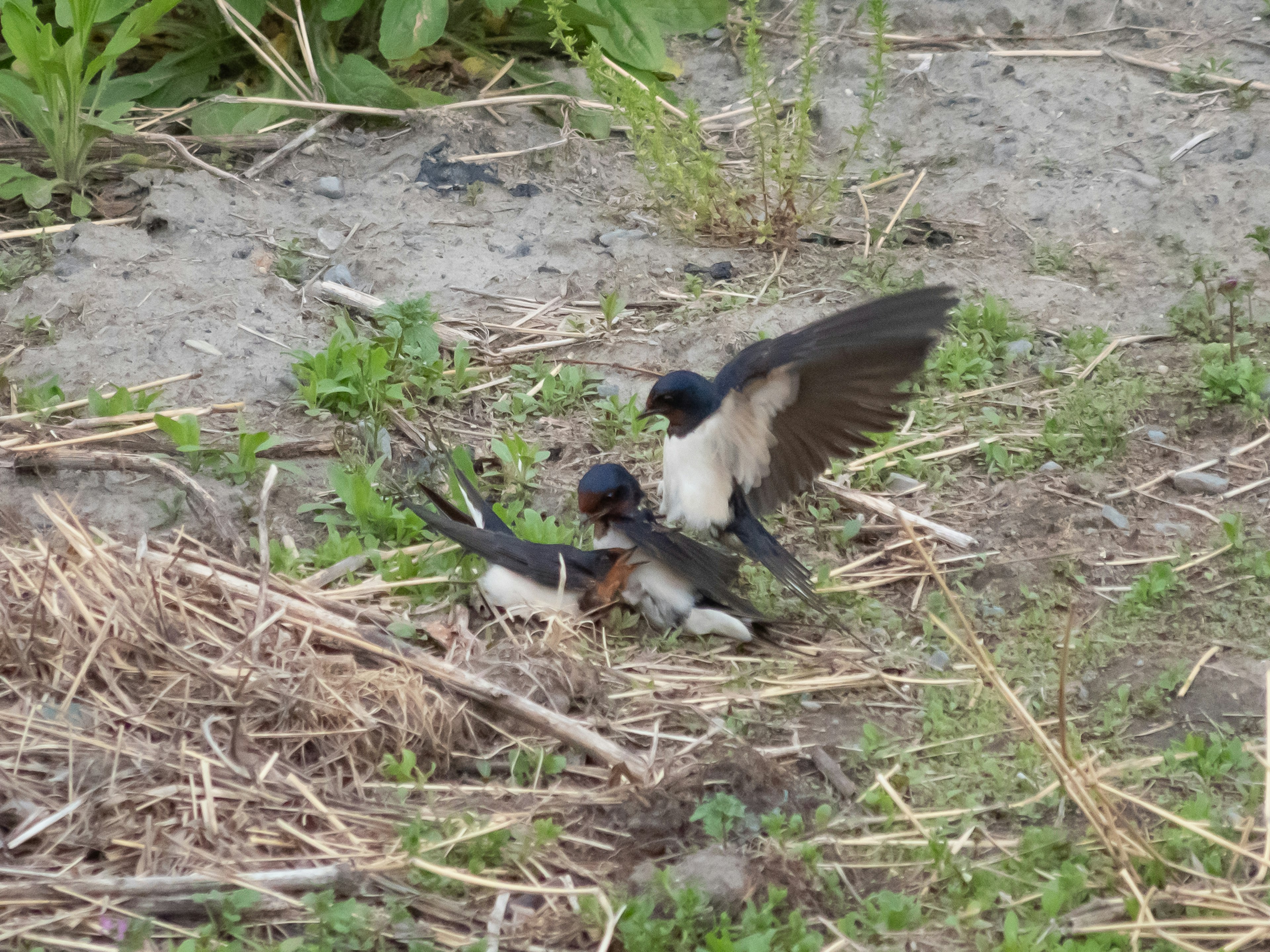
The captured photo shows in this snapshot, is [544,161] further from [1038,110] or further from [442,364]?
[1038,110]

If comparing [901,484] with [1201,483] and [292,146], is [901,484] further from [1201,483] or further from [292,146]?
[292,146]

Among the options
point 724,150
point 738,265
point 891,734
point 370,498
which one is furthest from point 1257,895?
point 724,150

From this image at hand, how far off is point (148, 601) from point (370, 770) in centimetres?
65

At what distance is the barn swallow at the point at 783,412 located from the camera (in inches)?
116

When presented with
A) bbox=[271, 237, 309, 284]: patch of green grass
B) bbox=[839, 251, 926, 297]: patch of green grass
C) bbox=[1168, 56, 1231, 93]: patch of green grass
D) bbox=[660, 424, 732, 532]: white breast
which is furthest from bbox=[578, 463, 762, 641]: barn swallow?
bbox=[1168, 56, 1231, 93]: patch of green grass

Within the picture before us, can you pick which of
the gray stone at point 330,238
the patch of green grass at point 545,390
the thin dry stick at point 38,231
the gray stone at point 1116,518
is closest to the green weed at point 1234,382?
the gray stone at point 1116,518

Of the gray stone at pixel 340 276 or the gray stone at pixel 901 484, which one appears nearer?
the gray stone at pixel 901 484

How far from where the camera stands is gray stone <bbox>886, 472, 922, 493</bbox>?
3.83m

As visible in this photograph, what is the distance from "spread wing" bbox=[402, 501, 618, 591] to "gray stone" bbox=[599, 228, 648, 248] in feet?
6.92

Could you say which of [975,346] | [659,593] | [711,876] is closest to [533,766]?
[711,876]

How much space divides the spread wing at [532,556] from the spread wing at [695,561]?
8cm

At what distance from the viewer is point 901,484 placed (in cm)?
385

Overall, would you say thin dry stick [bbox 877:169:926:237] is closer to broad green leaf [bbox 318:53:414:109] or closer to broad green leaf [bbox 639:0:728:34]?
broad green leaf [bbox 639:0:728:34]

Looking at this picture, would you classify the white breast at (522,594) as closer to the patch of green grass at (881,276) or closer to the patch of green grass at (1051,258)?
the patch of green grass at (881,276)
